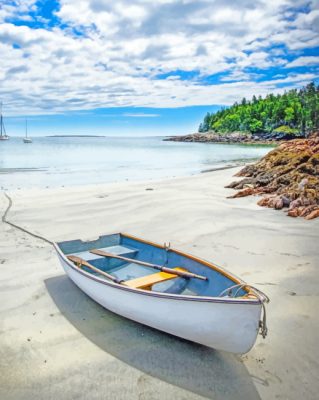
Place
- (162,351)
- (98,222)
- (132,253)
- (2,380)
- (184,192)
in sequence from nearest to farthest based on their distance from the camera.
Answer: (2,380)
(162,351)
(132,253)
(98,222)
(184,192)

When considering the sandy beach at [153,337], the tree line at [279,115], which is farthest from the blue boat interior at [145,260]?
the tree line at [279,115]

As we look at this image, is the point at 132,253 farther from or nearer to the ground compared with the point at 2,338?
farther from the ground

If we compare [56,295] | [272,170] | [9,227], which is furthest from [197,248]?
[272,170]

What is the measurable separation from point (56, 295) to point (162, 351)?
2307 millimetres

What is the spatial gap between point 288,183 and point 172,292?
10446 millimetres

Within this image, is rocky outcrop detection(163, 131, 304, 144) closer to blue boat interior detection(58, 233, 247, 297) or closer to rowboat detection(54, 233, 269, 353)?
blue boat interior detection(58, 233, 247, 297)

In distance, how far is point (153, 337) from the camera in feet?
14.4

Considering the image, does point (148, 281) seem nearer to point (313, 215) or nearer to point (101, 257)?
point (101, 257)

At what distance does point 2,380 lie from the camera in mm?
3699

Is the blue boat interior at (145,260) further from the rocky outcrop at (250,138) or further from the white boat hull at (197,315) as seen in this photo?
the rocky outcrop at (250,138)

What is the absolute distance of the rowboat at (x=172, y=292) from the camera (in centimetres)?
352

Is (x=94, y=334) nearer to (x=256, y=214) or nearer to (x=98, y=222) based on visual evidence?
(x=98, y=222)

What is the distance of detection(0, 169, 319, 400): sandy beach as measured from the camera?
362 cm

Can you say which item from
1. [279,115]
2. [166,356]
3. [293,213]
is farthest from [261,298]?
[279,115]
